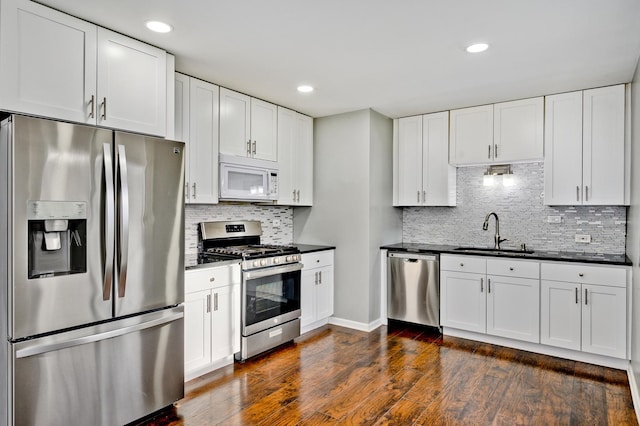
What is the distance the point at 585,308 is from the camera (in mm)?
3432

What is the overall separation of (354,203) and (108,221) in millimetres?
2742

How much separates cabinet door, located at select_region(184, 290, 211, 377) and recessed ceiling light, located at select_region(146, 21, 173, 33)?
1.81 meters

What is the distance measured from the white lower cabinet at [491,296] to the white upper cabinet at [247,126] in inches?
87.2

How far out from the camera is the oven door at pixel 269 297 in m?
3.42

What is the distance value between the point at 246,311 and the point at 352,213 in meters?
1.69

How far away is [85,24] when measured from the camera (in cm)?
237

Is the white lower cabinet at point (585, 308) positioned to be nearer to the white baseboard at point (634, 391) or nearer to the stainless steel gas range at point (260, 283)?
the white baseboard at point (634, 391)

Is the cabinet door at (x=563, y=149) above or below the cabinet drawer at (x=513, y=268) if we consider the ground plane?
above

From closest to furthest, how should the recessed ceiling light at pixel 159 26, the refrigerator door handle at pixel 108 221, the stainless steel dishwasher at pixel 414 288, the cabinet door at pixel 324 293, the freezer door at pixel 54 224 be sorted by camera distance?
the freezer door at pixel 54 224
the refrigerator door handle at pixel 108 221
the recessed ceiling light at pixel 159 26
the stainless steel dishwasher at pixel 414 288
the cabinet door at pixel 324 293

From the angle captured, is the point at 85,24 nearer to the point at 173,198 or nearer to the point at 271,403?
the point at 173,198

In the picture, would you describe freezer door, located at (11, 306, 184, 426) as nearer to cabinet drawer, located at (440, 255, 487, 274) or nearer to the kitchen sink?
cabinet drawer, located at (440, 255, 487, 274)

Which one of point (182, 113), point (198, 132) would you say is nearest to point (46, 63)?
point (182, 113)

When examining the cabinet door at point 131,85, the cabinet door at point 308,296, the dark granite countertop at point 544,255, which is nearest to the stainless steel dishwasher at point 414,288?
the dark granite countertop at point 544,255

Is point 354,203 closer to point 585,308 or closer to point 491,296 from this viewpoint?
point 491,296
